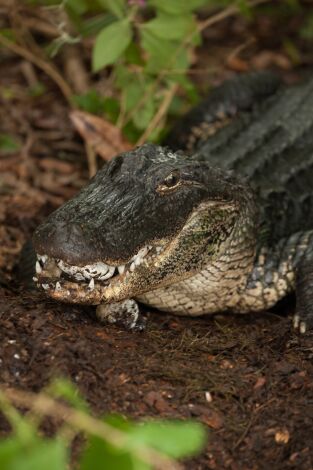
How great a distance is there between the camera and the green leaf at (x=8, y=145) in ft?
17.4

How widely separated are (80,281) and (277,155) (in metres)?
2.02

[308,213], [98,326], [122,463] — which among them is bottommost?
[308,213]

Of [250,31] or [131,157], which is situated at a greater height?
[131,157]

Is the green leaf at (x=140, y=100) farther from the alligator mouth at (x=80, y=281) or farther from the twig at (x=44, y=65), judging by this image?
the alligator mouth at (x=80, y=281)

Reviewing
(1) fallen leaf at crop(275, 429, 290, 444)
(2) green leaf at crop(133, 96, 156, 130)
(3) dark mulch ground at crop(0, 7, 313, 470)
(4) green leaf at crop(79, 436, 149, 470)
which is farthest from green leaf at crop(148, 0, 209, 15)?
(4) green leaf at crop(79, 436, 149, 470)

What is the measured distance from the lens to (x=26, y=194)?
4.89 meters

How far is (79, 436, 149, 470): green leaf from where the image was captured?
4.98 feet

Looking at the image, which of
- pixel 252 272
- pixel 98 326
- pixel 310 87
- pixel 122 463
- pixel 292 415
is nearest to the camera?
pixel 122 463

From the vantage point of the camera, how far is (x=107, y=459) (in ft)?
5.07

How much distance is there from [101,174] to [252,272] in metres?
1.02

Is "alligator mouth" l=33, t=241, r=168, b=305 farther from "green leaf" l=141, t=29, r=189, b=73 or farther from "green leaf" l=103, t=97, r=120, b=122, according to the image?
"green leaf" l=103, t=97, r=120, b=122

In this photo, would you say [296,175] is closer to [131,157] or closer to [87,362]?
[131,157]

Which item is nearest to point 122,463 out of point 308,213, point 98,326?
point 98,326

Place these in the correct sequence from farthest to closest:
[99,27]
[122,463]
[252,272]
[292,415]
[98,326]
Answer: [99,27] → [252,272] → [98,326] → [292,415] → [122,463]
